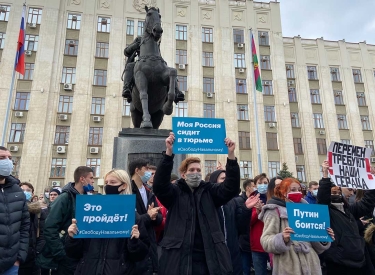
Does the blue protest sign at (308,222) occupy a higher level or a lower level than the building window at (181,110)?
lower

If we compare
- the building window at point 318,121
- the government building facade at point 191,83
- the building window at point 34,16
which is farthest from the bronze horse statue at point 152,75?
the building window at point 318,121

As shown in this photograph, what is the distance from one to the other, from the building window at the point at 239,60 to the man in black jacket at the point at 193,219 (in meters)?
28.4

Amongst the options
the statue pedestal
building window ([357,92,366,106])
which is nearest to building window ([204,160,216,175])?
building window ([357,92,366,106])

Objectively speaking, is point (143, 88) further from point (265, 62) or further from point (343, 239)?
point (265, 62)

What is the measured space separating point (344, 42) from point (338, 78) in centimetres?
439

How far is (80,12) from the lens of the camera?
2892 centimetres

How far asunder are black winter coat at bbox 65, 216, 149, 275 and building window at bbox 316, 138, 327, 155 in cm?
3032

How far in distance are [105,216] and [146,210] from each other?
87 cm

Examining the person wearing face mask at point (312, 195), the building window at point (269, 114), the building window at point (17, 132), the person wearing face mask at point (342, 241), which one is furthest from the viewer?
the building window at point (269, 114)

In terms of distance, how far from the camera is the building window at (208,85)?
29297 millimetres

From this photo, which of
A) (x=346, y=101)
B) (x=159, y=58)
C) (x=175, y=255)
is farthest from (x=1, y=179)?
(x=346, y=101)

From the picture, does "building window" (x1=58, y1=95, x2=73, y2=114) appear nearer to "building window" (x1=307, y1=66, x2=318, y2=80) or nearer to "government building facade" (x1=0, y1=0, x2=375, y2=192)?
"government building facade" (x1=0, y1=0, x2=375, y2=192)

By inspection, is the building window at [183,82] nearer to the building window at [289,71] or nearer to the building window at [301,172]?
the building window at [289,71]

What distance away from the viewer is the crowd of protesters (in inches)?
113
